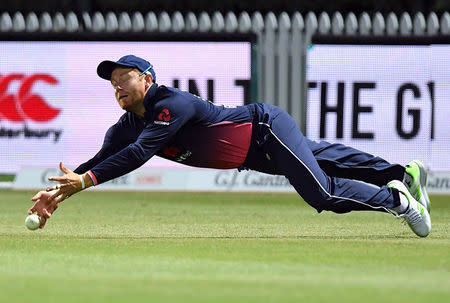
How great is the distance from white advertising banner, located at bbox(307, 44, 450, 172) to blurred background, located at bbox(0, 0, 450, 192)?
13 millimetres

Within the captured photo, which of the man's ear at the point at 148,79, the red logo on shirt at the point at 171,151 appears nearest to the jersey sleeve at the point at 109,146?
the red logo on shirt at the point at 171,151

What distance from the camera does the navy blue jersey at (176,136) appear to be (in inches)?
346

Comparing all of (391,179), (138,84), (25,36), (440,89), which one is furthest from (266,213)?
(25,36)

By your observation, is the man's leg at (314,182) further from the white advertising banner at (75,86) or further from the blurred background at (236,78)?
the white advertising banner at (75,86)

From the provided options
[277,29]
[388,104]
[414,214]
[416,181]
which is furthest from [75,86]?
[414,214]

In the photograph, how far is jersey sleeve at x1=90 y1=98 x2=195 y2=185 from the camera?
8.76 metres

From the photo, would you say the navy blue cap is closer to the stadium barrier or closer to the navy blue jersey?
the navy blue jersey

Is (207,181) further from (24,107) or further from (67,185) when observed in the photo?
(67,185)

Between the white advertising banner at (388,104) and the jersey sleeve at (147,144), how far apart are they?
7.13m

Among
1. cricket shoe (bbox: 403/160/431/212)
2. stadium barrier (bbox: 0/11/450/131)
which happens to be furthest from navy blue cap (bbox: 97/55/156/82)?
stadium barrier (bbox: 0/11/450/131)

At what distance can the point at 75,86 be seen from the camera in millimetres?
16094

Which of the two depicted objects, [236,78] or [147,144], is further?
[236,78]

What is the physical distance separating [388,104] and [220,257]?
323 inches

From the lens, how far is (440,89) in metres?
15.7
